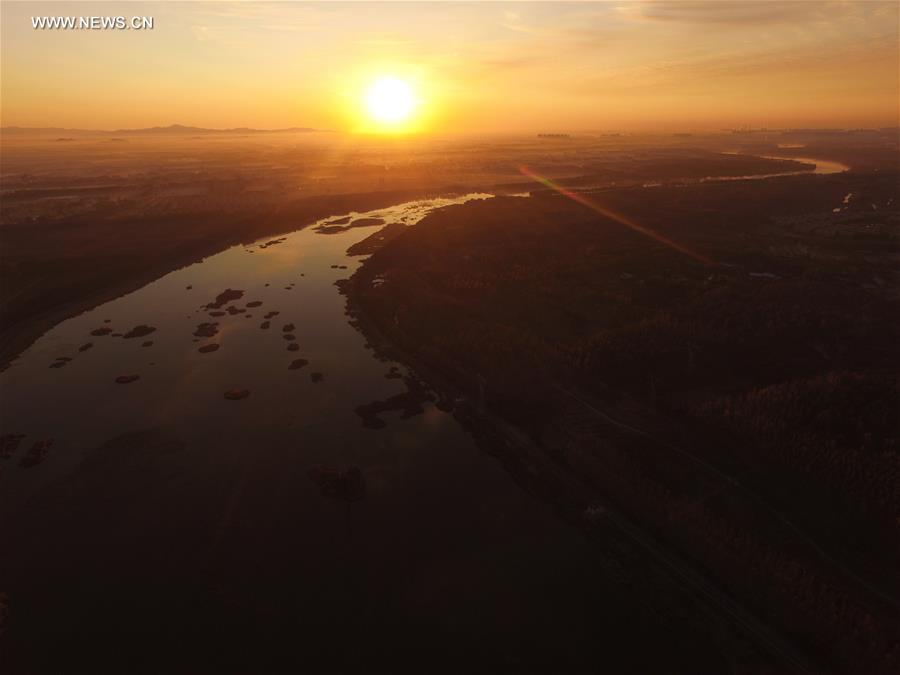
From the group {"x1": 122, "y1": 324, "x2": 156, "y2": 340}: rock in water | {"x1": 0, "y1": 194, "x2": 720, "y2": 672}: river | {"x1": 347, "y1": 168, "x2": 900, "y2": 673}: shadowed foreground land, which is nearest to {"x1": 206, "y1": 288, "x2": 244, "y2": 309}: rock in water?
{"x1": 122, "y1": 324, "x2": 156, "y2": 340}: rock in water

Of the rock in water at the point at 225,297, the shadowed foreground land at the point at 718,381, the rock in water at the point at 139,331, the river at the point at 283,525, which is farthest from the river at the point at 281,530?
the rock in water at the point at 225,297

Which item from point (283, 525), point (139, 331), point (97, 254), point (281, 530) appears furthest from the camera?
point (97, 254)

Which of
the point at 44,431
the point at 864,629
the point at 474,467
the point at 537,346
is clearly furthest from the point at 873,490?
the point at 44,431

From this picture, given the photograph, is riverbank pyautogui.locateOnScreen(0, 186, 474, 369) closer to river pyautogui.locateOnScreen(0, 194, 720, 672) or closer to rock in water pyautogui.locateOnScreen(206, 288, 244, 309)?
river pyautogui.locateOnScreen(0, 194, 720, 672)

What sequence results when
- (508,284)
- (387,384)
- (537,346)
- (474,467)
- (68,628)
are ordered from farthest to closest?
(508,284)
(537,346)
(387,384)
(474,467)
(68,628)

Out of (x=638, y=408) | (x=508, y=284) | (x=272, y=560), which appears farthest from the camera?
(x=508, y=284)

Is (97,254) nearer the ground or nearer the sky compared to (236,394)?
nearer the sky

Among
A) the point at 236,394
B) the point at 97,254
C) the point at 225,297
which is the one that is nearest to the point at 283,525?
the point at 236,394

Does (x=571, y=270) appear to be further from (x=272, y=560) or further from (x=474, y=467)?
(x=272, y=560)

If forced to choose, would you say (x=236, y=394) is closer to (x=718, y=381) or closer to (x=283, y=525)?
(x=283, y=525)
